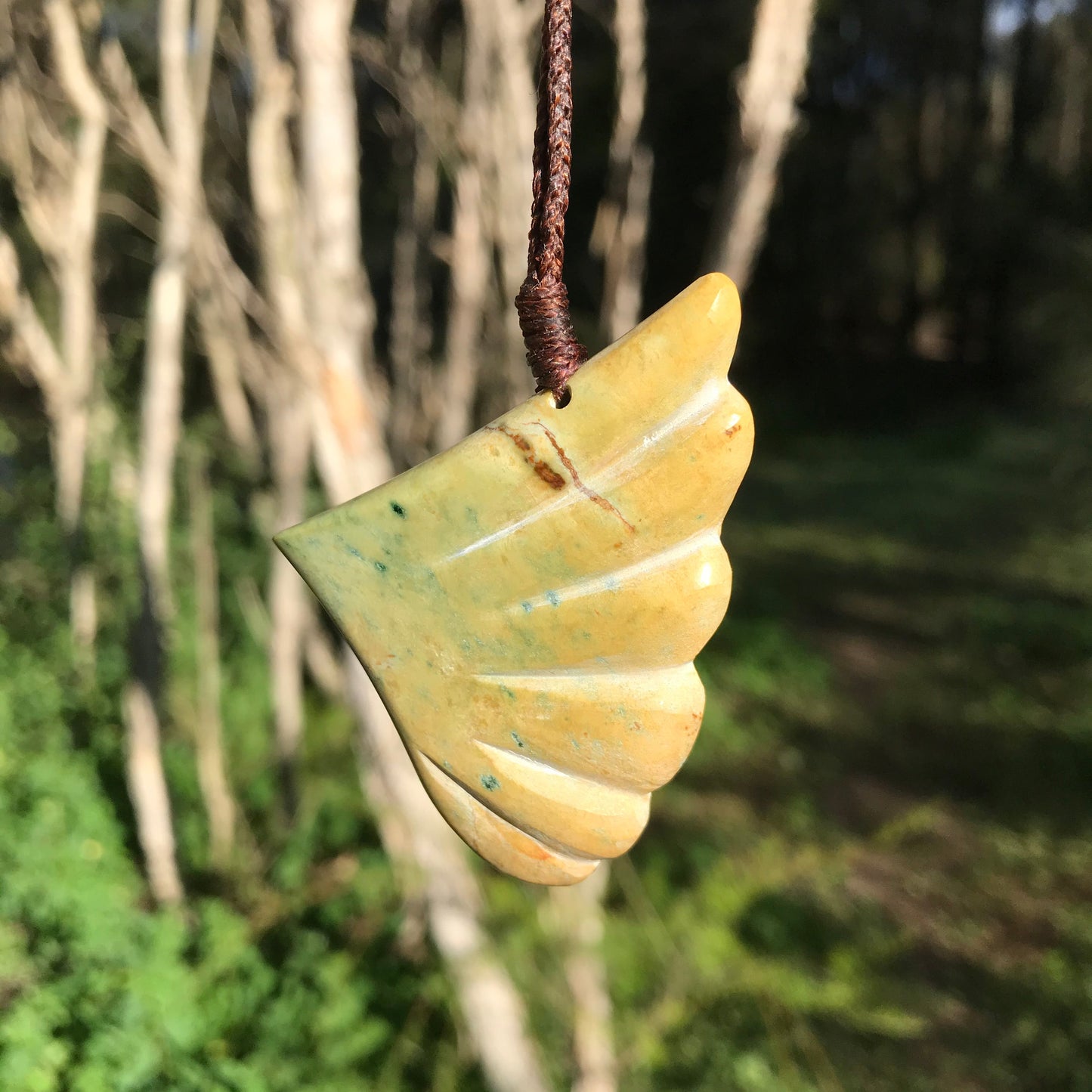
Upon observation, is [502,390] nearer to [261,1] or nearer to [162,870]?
[261,1]

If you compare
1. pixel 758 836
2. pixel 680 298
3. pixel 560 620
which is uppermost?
pixel 680 298

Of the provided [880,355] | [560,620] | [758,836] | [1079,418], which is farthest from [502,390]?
[880,355]

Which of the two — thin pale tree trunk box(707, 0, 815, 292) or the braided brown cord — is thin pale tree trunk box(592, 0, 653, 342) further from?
the braided brown cord

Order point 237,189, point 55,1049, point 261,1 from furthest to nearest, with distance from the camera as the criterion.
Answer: point 237,189 < point 261,1 < point 55,1049

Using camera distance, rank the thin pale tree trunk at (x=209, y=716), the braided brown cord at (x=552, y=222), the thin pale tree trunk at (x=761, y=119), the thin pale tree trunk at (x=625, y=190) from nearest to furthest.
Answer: the braided brown cord at (x=552, y=222), the thin pale tree trunk at (x=761, y=119), the thin pale tree trunk at (x=625, y=190), the thin pale tree trunk at (x=209, y=716)

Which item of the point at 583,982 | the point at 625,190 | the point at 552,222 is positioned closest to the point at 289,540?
the point at 552,222

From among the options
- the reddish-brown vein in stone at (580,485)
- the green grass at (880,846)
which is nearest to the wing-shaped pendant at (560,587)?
the reddish-brown vein in stone at (580,485)

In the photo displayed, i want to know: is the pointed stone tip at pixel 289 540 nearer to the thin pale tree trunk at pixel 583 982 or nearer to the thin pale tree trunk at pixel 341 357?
the thin pale tree trunk at pixel 341 357
